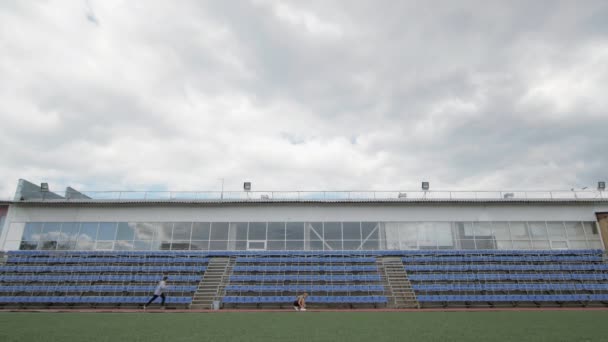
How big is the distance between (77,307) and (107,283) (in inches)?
80.1

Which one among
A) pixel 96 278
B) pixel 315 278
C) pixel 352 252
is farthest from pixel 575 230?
pixel 96 278

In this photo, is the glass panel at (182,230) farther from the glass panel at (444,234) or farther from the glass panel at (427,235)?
the glass panel at (444,234)

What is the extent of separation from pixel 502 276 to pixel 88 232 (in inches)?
1060

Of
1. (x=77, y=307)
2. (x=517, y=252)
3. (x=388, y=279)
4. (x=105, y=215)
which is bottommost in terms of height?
(x=77, y=307)

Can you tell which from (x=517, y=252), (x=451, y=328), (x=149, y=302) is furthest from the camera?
(x=517, y=252)

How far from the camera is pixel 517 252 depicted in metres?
22.4

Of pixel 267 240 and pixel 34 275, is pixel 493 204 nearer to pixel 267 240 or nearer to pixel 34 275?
pixel 267 240

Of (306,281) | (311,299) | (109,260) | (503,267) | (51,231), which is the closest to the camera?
(311,299)

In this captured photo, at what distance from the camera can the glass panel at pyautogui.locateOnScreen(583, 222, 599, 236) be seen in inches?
954

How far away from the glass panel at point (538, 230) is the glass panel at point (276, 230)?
17.3m

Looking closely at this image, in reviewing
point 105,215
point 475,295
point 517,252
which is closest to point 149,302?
point 105,215

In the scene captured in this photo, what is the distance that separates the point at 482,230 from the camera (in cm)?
2422

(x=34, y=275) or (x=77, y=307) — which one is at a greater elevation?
(x=34, y=275)

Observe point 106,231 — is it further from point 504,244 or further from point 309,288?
point 504,244
